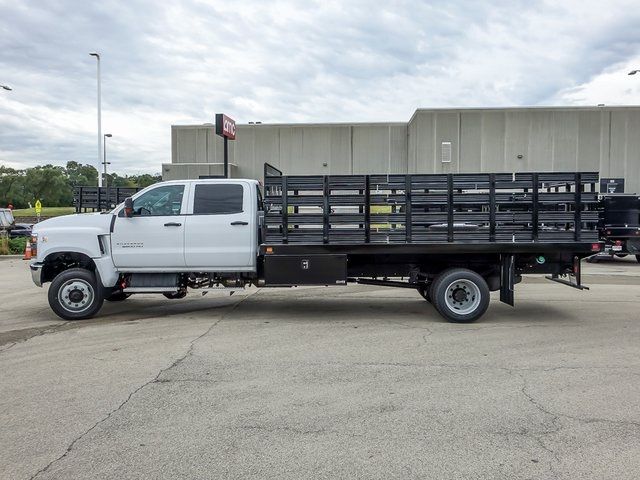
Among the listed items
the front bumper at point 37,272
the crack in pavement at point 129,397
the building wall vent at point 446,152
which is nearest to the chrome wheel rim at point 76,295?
the front bumper at point 37,272

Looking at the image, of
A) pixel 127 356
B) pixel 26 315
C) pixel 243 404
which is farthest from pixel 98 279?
pixel 243 404

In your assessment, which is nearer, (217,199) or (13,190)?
(217,199)

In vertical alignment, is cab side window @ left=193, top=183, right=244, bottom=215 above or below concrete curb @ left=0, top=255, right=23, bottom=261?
above

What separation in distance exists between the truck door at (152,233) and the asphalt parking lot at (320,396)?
0.98 meters

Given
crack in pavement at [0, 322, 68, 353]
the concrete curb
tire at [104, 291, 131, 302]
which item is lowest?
the concrete curb

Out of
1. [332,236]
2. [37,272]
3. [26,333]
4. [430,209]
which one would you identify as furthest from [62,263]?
[430,209]

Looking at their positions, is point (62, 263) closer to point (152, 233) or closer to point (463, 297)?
point (152, 233)

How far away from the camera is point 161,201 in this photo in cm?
862

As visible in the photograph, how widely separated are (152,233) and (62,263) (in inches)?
68.8

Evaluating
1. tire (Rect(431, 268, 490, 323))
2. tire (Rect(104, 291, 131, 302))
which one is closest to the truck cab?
tire (Rect(104, 291, 131, 302))

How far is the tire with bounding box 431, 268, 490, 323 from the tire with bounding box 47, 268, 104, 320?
538 centimetres

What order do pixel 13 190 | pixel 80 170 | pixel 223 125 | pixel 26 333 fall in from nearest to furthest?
pixel 26 333 → pixel 223 125 → pixel 13 190 → pixel 80 170

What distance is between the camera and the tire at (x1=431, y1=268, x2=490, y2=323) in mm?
8305

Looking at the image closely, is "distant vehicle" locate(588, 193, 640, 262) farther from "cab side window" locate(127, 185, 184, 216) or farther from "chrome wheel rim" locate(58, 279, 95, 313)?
"chrome wheel rim" locate(58, 279, 95, 313)
